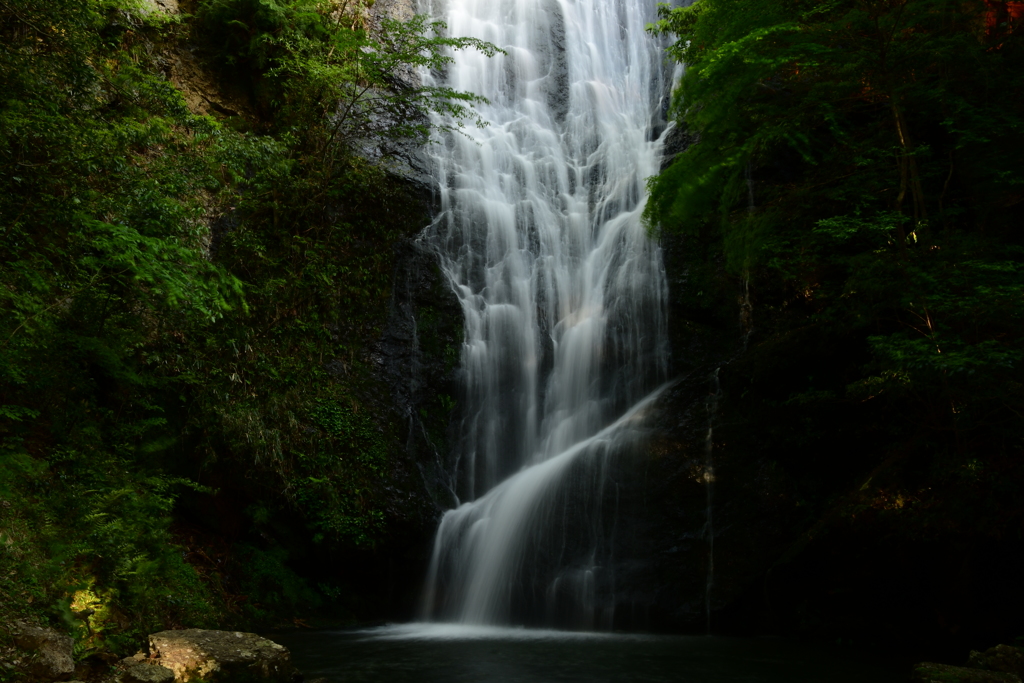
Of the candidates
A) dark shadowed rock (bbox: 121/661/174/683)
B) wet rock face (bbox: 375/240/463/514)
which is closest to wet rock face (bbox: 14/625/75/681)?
dark shadowed rock (bbox: 121/661/174/683)

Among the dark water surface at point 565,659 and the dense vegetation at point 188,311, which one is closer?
the dark water surface at point 565,659

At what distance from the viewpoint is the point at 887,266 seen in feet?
24.2

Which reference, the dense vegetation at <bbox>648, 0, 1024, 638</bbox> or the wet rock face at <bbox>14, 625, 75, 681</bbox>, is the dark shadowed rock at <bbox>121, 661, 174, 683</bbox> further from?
the dense vegetation at <bbox>648, 0, 1024, 638</bbox>

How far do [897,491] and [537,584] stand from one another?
4588 millimetres

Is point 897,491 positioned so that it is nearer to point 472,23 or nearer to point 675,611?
point 675,611

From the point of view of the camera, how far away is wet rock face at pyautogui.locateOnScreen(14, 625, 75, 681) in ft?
15.9

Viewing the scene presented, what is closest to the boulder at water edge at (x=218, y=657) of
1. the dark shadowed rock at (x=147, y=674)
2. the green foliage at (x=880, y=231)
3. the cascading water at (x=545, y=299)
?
the dark shadowed rock at (x=147, y=674)

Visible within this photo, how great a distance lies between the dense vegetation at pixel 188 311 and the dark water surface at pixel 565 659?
1.57 m

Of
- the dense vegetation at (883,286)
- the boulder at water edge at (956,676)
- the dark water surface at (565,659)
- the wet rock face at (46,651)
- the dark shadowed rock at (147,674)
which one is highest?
the dense vegetation at (883,286)

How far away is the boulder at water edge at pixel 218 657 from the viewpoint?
560cm

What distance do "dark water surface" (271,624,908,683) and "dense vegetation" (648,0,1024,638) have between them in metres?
1.34

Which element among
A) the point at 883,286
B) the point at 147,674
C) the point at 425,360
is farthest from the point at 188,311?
the point at 883,286

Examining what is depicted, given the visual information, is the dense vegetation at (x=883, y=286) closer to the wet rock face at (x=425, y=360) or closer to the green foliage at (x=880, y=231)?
the green foliage at (x=880, y=231)

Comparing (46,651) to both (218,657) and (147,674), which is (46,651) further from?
(218,657)
